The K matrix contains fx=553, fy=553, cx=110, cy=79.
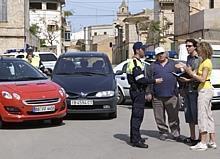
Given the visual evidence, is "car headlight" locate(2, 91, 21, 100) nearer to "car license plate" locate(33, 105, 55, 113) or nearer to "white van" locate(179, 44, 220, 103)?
"car license plate" locate(33, 105, 55, 113)

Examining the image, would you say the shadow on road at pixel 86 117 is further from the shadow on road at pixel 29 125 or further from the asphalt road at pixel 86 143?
the shadow on road at pixel 29 125

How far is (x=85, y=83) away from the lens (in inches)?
542

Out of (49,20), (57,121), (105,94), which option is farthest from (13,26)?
(49,20)

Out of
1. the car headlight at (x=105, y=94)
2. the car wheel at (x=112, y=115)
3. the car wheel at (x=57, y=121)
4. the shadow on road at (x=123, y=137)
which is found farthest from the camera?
the car wheel at (x=112, y=115)

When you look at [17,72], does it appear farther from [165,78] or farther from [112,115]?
[165,78]

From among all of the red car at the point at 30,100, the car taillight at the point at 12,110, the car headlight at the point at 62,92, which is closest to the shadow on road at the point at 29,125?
the red car at the point at 30,100

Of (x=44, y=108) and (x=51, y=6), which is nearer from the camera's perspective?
(x=44, y=108)

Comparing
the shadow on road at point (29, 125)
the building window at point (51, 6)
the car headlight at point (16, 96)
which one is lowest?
the shadow on road at point (29, 125)

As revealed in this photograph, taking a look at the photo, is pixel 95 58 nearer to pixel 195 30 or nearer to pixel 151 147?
pixel 151 147

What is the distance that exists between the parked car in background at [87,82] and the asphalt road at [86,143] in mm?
398

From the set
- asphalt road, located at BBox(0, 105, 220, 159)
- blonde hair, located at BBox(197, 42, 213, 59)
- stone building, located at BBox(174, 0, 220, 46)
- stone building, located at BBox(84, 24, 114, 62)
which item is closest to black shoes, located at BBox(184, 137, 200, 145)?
asphalt road, located at BBox(0, 105, 220, 159)

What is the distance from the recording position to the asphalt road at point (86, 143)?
29.6 feet

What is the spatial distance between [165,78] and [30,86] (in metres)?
3.45

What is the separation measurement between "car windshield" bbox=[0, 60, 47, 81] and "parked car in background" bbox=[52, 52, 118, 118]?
2.48ft
